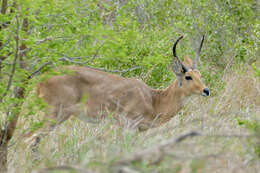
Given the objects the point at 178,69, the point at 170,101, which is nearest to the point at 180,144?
the point at 170,101

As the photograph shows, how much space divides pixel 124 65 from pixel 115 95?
1.69 metres

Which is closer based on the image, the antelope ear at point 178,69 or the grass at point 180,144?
the grass at point 180,144

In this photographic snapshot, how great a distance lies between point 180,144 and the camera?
391cm

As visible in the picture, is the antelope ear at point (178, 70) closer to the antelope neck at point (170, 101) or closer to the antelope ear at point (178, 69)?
the antelope ear at point (178, 69)

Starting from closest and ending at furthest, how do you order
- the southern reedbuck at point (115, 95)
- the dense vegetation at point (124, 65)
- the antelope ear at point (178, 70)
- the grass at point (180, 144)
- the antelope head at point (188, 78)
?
the grass at point (180, 144) → the dense vegetation at point (124, 65) → the southern reedbuck at point (115, 95) → the antelope head at point (188, 78) → the antelope ear at point (178, 70)

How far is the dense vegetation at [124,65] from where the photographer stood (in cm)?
519

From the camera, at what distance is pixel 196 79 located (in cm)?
Result: 849

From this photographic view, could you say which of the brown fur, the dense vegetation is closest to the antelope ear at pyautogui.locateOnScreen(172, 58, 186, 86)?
the brown fur

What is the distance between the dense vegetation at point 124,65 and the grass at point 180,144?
0.02 m

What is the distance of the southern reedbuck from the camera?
7.44 meters

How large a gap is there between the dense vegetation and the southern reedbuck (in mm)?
298

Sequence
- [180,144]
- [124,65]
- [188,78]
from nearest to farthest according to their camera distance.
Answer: [180,144], [188,78], [124,65]

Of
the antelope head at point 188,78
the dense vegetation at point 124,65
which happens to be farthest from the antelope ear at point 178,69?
the dense vegetation at point 124,65

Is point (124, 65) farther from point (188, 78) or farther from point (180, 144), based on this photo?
point (180, 144)
